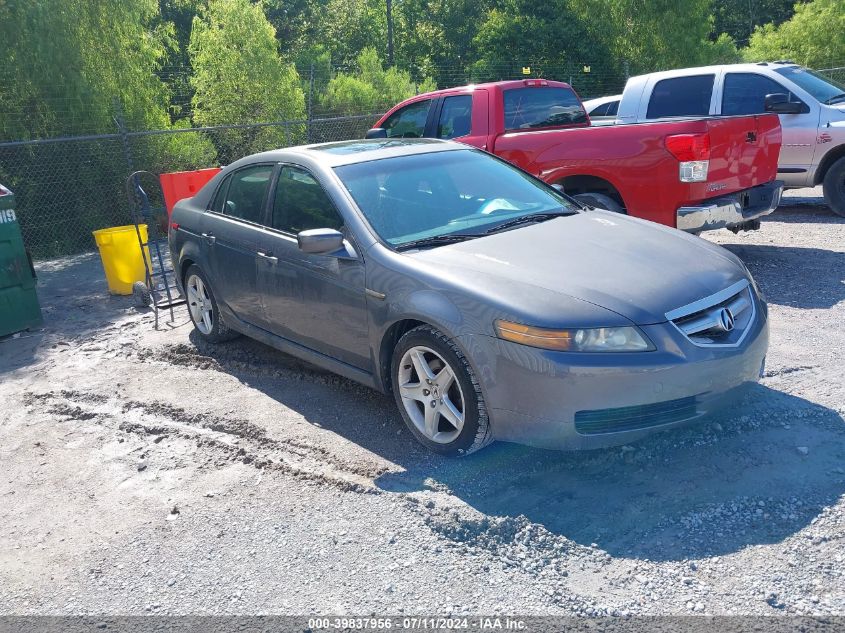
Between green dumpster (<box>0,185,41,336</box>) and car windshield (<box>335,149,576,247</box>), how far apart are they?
13.7 feet

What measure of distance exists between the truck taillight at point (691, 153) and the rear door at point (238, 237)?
3467 mm

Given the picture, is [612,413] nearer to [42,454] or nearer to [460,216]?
[460,216]

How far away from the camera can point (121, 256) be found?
8773mm

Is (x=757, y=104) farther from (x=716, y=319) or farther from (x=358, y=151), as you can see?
(x=716, y=319)

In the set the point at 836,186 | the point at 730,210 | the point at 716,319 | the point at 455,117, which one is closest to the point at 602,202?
the point at 730,210

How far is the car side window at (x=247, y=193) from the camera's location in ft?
18.1

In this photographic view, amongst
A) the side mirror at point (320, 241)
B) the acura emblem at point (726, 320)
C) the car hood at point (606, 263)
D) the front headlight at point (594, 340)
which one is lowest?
the acura emblem at point (726, 320)

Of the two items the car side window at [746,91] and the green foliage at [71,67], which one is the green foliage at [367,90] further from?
the car side window at [746,91]

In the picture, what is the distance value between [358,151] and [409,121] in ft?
13.7

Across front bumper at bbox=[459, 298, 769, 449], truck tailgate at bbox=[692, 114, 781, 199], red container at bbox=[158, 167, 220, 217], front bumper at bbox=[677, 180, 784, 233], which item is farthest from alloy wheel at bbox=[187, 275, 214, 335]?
truck tailgate at bbox=[692, 114, 781, 199]

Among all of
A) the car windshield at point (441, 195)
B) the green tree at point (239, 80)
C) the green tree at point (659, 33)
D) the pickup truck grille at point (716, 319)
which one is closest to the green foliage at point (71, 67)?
the green tree at point (239, 80)

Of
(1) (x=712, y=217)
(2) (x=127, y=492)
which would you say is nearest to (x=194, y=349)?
(2) (x=127, y=492)

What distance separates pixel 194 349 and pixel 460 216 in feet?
9.67

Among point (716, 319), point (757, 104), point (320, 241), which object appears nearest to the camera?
point (716, 319)
